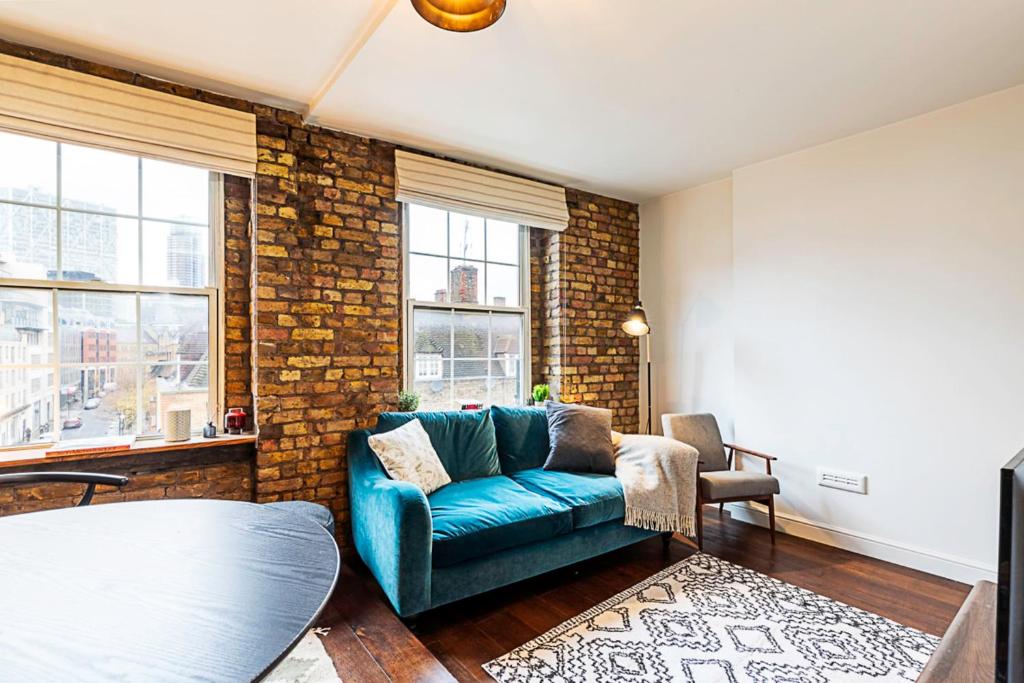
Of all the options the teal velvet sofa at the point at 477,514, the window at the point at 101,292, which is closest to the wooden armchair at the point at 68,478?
the window at the point at 101,292

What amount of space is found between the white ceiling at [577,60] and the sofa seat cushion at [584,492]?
2.16 m

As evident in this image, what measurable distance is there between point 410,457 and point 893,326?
300 cm

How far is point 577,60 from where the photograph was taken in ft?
7.47

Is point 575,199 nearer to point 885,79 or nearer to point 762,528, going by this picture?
point 885,79

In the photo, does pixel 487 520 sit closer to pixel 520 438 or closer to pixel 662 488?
pixel 520 438

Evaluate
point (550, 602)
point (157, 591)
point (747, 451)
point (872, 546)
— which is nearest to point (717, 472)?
point (747, 451)

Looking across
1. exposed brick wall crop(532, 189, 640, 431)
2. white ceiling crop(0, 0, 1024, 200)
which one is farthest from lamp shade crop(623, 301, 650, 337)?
white ceiling crop(0, 0, 1024, 200)

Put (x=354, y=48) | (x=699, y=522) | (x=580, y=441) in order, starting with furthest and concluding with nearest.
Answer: (x=580, y=441) → (x=699, y=522) → (x=354, y=48)

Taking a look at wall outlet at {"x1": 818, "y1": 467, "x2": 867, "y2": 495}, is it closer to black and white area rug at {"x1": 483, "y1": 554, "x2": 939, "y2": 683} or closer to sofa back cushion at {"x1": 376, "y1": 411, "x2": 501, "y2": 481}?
black and white area rug at {"x1": 483, "y1": 554, "x2": 939, "y2": 683}

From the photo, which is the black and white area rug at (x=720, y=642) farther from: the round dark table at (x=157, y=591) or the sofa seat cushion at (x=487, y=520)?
the round dark table at (x=157, y=591)

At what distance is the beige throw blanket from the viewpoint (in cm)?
290

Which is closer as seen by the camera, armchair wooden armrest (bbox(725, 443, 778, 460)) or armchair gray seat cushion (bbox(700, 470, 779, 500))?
armchair gray seat cushion (bbox(700, 470, 779, 500))

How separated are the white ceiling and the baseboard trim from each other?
2563mm

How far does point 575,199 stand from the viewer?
4.16 m
